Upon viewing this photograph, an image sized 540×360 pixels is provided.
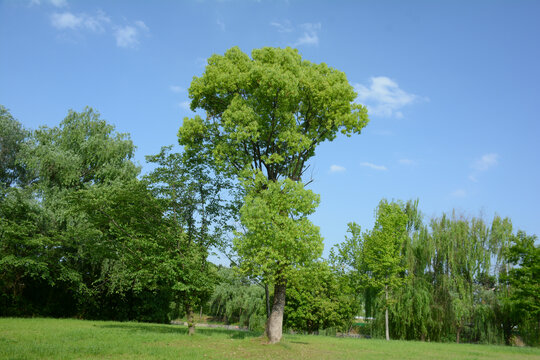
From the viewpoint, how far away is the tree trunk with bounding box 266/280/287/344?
16219 millimetres

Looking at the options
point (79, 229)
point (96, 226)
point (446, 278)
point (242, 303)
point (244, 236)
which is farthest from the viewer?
point (242, 303)

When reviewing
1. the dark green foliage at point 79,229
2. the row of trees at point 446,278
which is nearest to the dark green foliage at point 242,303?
the dark green foliage at point 79,229

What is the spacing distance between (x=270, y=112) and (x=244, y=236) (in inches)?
251

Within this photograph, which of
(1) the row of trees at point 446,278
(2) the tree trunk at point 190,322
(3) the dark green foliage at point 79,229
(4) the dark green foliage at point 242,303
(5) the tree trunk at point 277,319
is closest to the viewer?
(5) the tree trunk at point 277,319

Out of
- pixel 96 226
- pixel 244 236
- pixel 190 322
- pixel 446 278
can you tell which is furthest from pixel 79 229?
pixel 446 278

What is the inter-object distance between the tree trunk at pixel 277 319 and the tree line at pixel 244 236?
64mm

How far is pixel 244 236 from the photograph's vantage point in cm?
1585

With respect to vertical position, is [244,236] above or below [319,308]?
above

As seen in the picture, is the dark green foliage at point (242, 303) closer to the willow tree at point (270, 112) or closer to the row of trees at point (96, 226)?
the row of trees at point (96, 226)

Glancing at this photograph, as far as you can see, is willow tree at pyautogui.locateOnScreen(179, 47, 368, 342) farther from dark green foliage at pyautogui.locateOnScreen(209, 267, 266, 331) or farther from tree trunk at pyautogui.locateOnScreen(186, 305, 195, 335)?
dark green foliage at pyautogui.locateOnScreen(209, 267, 266, 331)

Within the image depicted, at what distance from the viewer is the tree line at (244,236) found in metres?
16.9

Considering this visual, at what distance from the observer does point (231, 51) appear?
1872cm

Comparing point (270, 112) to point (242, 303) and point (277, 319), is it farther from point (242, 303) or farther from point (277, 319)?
point (242, 303)

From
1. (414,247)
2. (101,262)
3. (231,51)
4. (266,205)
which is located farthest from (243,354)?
(414,247)
